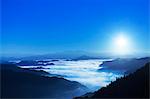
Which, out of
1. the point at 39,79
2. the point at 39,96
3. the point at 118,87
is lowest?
the point at 39,96

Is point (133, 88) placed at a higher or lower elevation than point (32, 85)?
higher

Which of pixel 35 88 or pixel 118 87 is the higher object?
pixel 118 87

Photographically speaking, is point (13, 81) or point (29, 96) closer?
point (13, 81)

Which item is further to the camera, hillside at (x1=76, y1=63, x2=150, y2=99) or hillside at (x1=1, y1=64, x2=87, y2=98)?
hillside at (x1=1, y1=64, x2=87, y2=98)

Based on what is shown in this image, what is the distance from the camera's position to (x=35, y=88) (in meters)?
146

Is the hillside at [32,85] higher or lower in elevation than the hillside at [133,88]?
lower

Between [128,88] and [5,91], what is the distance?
110007mm

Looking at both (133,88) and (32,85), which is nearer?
(133,88)

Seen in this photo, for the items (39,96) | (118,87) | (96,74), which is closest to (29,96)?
(39,96)

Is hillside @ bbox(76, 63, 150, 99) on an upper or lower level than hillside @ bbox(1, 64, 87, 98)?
upper

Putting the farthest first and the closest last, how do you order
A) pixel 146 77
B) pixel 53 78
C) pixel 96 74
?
pixel 53 78, pixel 96 74, pixel 146 77

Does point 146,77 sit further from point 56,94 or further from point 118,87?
point 56,94

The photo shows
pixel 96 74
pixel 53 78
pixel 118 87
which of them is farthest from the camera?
pixel 53 78

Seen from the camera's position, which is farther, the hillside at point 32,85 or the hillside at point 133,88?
the hillside at point 32,85
